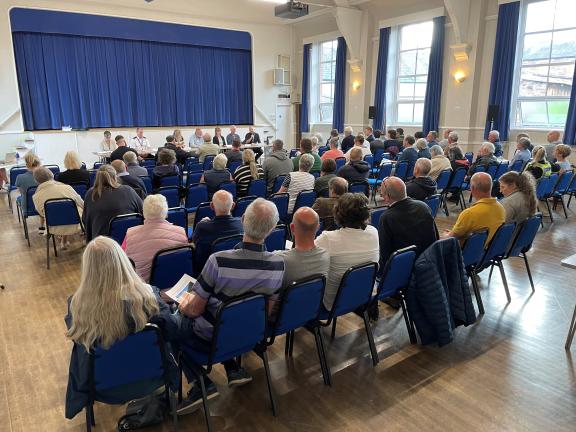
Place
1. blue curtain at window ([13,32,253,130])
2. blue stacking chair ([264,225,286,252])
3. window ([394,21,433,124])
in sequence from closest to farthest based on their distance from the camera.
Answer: blue stacking chair ([264,225,286,252])
blue curtain at window ([13,32,253,130])
window ([394,21,433,124])

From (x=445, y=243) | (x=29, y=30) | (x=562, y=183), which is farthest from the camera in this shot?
(x=29, y=30)

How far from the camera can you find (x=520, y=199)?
4.00 metres

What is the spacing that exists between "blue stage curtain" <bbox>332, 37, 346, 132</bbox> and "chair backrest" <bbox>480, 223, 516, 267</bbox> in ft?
37.2

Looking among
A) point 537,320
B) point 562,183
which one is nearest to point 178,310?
point 537,320

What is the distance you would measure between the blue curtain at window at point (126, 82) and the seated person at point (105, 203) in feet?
29.2

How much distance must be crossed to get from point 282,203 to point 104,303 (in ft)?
11.5

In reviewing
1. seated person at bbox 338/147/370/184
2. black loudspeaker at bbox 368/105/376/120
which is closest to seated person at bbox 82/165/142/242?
seated person at bbox 338/147/370/184

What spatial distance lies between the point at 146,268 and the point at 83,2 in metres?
11.5

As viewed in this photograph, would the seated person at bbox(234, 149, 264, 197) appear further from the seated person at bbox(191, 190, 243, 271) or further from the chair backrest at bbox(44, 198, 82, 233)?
the seated person at bbox(191, 190, 243, 271)

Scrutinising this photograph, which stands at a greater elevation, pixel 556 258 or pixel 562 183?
pixel 562 183

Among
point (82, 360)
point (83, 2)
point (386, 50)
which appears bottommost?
point (82, 360)

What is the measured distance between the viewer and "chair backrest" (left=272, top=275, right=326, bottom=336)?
2375 millimetres

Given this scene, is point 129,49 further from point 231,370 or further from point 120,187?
point 231,370

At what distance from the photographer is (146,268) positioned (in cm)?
303
